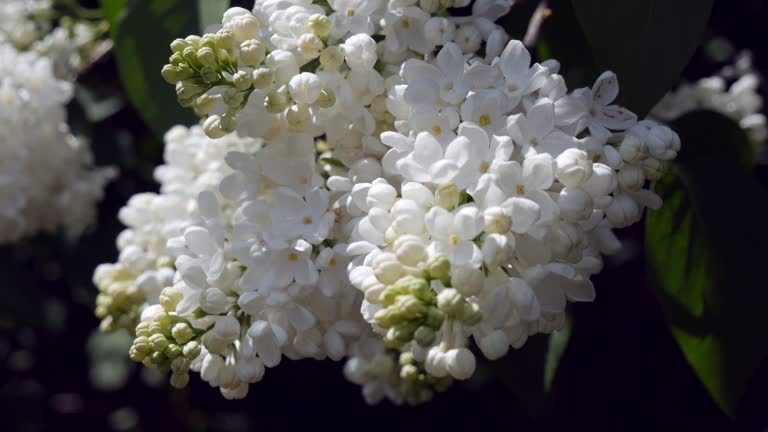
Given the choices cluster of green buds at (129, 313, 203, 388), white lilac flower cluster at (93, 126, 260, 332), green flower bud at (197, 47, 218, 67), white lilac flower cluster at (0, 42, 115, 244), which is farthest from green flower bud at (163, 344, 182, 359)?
white lilac flower cluster at (0, 42, 115, 244)

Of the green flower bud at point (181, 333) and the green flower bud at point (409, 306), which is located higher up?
the green flower bud at point (409, 306)

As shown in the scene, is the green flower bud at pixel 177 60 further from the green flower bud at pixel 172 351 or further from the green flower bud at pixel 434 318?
the green flower bud at pixel 434 318

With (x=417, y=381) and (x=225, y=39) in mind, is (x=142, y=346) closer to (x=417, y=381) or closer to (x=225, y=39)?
(x=225, y=39)

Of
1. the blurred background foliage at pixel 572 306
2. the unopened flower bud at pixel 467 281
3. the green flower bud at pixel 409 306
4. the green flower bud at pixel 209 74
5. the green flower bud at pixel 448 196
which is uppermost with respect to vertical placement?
the green flower bud at pixel 209 74

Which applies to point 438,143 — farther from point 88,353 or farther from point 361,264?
point 88,353

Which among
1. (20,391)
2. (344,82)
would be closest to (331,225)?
(344,82)

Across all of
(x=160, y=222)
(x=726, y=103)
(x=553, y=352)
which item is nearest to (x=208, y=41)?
(x=160, y=222)

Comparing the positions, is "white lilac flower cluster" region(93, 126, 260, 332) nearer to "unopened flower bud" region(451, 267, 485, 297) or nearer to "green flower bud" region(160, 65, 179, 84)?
"green flower bud" region(160, 65, 179, 84)

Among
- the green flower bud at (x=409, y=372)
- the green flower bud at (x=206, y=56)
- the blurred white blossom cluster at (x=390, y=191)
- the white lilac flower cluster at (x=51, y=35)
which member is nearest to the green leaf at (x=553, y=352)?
the green flower bud at (x=409, y=372)
